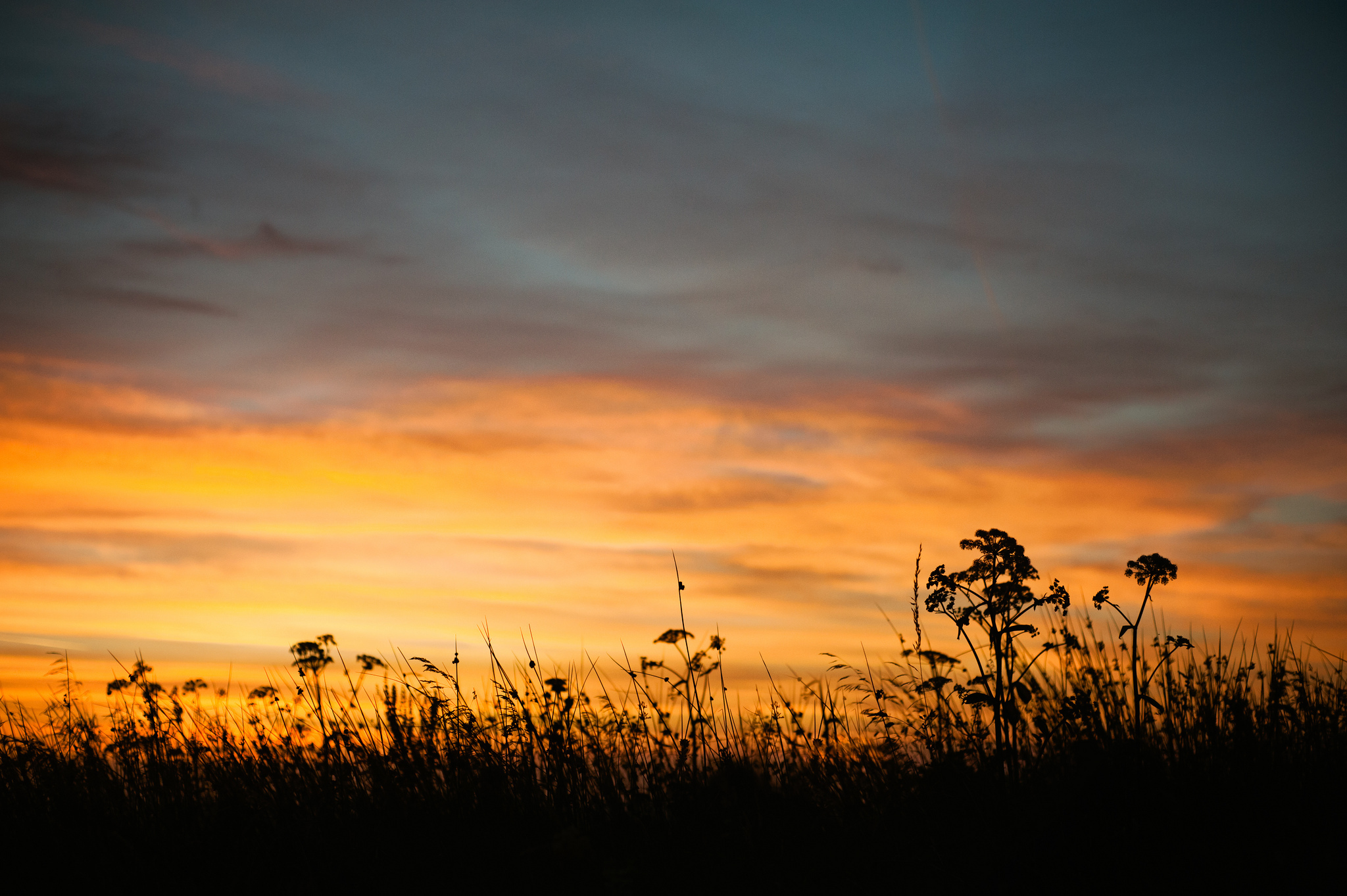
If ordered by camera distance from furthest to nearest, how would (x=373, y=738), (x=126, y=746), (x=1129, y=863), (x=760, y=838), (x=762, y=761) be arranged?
(x=126, y=746), (x=373, y=738), (x=762, y=761), (x=760, y=838), (x=1129, y=863)

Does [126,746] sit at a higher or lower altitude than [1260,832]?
higher

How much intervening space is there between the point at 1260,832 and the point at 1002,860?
1239mm

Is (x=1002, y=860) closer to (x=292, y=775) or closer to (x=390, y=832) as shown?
(x=390, y=832)

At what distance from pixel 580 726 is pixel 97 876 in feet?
9.64

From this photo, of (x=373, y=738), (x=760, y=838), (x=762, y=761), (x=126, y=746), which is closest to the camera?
(x=760, y=838)

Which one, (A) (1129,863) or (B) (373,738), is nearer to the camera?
(A) (1129,863)

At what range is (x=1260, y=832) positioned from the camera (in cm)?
435

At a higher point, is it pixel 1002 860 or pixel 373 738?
pixel 373 738

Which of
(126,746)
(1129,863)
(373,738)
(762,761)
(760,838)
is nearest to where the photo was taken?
(1129,863)

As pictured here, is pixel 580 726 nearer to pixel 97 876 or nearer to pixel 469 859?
pixel 469 859

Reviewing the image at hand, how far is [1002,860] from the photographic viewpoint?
435 centimetres

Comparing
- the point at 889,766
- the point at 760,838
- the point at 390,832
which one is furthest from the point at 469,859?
the point at 889,766

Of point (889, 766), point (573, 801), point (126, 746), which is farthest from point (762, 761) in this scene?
point (126, 746)

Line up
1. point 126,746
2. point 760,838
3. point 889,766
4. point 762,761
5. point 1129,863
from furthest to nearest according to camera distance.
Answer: point 126,746
point 762,761
point 889,766
point 760,838
point 1129,863
